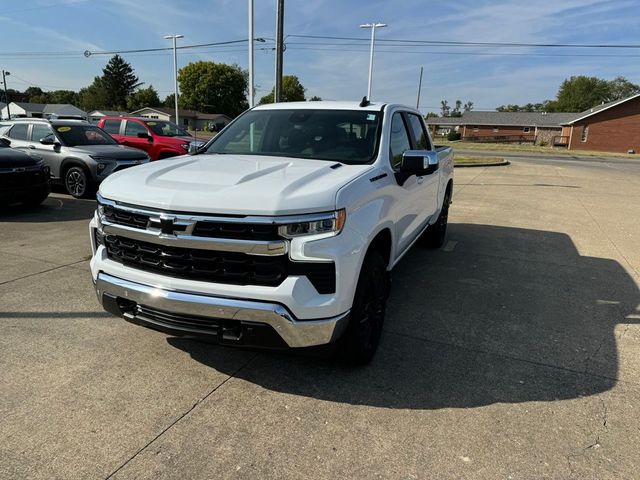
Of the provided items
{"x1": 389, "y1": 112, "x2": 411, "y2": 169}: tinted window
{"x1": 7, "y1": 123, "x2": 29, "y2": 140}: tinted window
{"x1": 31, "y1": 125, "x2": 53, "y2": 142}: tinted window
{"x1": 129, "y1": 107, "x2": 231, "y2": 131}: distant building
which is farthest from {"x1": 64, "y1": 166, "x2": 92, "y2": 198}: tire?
{"x1": 129, "y1": 107, "x2": 231, "y2": 131}: distant building

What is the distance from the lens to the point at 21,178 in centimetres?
814

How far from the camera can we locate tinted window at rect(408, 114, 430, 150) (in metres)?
5.18

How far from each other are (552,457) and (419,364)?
1093mm

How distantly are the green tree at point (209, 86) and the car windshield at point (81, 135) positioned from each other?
83614mm

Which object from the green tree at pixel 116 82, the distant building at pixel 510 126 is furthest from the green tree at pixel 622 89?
the green tree at pixel 116 82

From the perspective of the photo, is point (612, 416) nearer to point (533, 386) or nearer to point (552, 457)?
point (533, 386)

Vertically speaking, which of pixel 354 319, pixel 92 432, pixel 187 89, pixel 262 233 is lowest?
pixel 92 432

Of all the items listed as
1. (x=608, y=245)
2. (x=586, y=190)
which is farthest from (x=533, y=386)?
(x=586, y=190)

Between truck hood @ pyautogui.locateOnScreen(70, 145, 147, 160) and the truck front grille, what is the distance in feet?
27.1

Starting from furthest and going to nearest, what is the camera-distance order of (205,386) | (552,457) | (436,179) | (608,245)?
(608,245) < (436,179) < (205,386) < (552,457)

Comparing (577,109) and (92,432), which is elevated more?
(577,109)

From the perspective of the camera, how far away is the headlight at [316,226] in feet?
8.62

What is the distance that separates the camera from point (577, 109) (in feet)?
334

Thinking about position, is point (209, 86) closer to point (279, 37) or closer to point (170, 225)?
point (279, 37)
